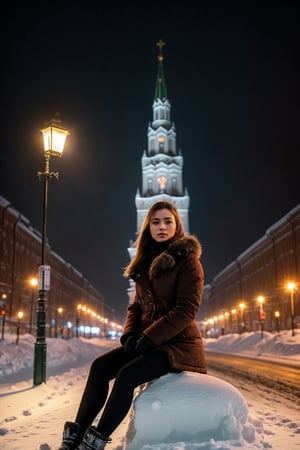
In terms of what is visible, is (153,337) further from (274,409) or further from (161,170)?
(161,170)

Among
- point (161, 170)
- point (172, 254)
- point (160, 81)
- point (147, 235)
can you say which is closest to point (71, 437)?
point (172, 254)

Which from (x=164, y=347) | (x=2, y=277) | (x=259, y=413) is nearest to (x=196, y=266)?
(x=164, y=347)

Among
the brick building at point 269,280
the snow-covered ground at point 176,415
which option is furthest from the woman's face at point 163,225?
the brick building at point 269,280

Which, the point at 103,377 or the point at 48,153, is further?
the point at 48,153

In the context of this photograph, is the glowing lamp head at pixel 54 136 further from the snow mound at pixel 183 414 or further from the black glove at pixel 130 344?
the snow mound at pixel 183 414

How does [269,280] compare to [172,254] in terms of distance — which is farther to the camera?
[269,280]

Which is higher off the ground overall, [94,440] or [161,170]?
[161,170]

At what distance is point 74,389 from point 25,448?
20.0ft

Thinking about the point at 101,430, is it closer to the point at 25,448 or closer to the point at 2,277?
the point at 25,448

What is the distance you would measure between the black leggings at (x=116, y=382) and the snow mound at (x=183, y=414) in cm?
17

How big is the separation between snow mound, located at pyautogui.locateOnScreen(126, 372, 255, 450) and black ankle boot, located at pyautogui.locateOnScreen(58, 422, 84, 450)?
1.43 ft

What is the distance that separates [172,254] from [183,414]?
4.82 feet

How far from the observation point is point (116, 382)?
3.93 m

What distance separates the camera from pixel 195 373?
4.36m
